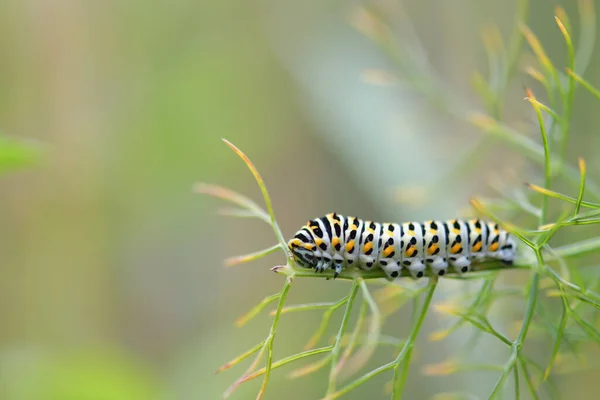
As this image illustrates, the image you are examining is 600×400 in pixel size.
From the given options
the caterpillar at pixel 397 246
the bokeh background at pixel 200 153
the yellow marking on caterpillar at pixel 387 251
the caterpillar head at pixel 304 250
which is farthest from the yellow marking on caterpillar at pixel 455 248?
the bokeh background at pixel 200 153

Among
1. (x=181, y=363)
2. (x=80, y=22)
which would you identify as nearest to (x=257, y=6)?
(x=80, y=22)

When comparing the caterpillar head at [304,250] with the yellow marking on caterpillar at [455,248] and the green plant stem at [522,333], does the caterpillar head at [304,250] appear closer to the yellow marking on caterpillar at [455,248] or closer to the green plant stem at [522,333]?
the yellow marking on caterpillar at [455,248]


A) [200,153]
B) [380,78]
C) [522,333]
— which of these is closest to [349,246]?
[522,333]

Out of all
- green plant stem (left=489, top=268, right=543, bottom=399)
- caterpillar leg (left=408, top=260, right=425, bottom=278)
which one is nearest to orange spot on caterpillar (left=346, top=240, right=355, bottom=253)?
caterpillar leg (left=408, top=260, right=425, bottom=278)

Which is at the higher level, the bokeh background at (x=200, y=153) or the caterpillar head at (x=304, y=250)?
the bokeh background at (x=200, y=153)

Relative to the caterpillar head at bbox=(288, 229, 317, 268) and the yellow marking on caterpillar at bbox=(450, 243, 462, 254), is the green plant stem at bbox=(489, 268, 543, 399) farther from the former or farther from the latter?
the caterpillar head at bbox=(288, 229, 317, 268)

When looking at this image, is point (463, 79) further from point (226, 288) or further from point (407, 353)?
point (407, 353)
